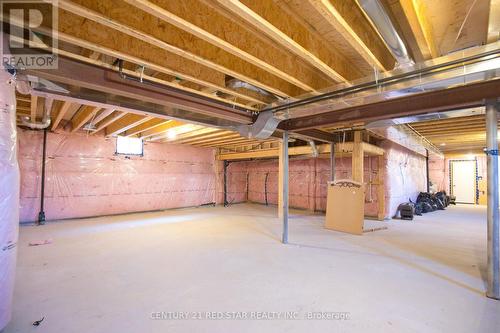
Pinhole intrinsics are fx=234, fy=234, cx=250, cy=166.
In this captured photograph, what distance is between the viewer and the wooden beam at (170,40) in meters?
1.40

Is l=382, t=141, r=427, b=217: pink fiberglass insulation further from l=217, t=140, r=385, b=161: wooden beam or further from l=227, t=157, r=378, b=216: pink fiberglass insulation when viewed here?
l=217, t=140, r=385, b=161: wooden beam

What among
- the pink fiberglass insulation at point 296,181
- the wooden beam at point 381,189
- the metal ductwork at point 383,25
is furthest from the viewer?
the pink fiberglass insulation at point 296,181

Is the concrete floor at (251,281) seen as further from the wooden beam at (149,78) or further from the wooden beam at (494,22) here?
the wooden beam at (494,22)

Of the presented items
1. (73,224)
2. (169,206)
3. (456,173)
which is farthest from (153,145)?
Result: (456,173)

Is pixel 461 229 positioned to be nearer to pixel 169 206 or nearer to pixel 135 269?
pixel 135 269

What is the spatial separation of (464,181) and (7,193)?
42.8ft

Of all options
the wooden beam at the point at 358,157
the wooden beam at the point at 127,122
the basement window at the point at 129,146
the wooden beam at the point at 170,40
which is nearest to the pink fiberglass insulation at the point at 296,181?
the wooden beam at the point at 358,157

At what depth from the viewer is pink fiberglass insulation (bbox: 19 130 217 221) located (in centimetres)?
509

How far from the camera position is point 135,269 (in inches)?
105

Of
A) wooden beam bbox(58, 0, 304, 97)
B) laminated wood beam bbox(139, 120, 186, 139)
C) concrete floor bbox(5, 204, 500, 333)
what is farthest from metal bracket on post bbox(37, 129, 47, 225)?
wooden beam bbox(58, 0, 304, 97)

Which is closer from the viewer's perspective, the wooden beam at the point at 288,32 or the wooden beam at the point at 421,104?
the wooden beam at the point at 288,32

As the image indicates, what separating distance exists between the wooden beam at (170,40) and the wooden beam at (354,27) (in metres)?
0.88

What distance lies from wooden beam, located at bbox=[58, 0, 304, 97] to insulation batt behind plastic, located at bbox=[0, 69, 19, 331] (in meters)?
0.73

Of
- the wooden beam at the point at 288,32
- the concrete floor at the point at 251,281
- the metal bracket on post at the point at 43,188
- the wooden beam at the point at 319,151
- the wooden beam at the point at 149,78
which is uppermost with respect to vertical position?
the wooden beam at the point at 288,32
